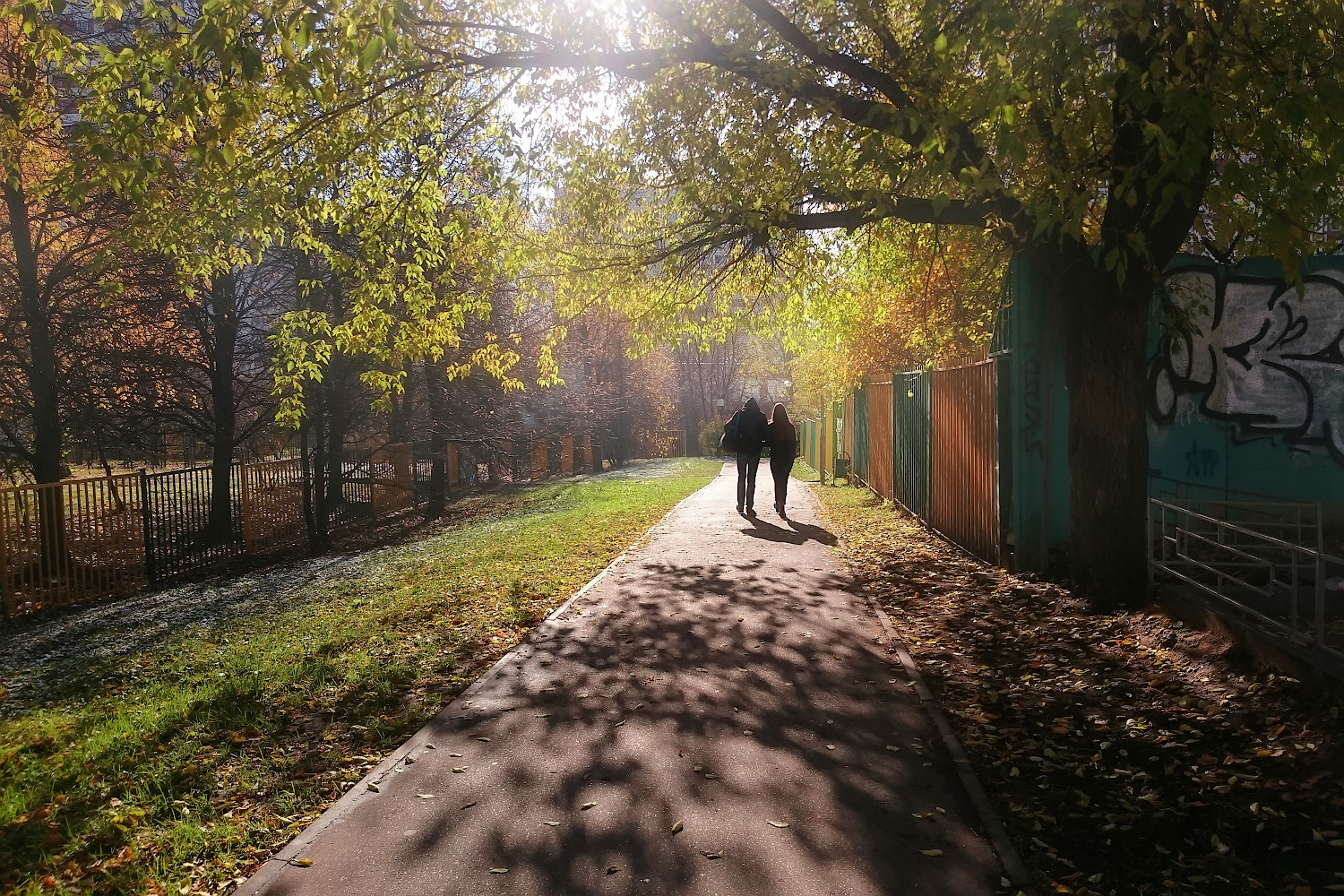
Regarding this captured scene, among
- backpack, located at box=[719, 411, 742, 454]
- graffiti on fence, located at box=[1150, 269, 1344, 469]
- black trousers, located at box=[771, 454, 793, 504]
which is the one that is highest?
graffiti on fence, located at box=[1150, 269, 1344, 469]

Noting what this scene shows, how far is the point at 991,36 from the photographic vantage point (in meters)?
5.49

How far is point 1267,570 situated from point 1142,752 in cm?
338

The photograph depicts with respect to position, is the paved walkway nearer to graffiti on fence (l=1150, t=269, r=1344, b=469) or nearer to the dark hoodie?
graffiti on fence (l=1150, t=269, r=1344, b=469)

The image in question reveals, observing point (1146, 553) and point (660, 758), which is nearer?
point (660, 758)

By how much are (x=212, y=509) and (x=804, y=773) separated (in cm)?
1236

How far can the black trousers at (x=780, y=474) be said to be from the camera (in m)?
15.7

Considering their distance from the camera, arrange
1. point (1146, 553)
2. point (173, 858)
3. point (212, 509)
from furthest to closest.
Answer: point (212, 509) < point (1146, 553) < point (173, 858)

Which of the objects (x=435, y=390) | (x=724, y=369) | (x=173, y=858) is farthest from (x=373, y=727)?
(x=724, y=369)

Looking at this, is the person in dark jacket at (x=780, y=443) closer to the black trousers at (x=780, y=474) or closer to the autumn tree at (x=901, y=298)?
the black trousers at (x=780, y=474)

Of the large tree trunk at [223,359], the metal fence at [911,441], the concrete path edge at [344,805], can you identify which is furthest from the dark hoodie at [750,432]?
the concrete path edge at [344,805]

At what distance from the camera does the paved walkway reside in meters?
3.63

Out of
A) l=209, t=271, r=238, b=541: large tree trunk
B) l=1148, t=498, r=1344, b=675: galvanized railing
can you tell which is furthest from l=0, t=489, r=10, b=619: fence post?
l=1148, t=498, r=1344, b=675: galvanized railing

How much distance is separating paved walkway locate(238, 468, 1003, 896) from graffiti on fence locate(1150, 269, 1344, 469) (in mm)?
4551

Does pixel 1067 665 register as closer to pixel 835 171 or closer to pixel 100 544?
pixel 835 171
